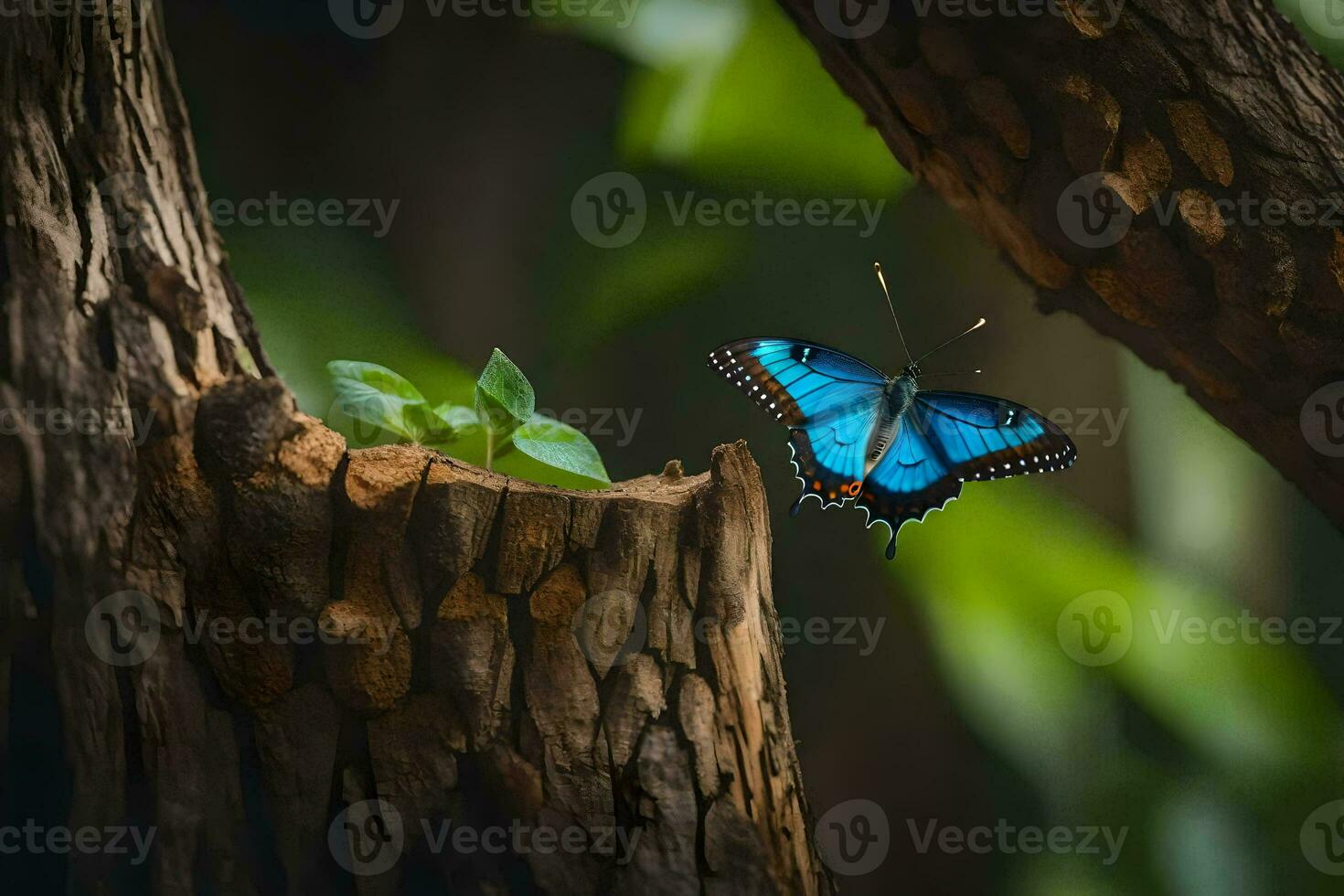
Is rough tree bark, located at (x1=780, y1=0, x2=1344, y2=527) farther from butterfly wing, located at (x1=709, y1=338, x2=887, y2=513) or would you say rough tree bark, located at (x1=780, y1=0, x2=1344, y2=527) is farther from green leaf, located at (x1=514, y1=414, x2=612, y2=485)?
green leaf, located at (x1=514, y1=414, x2=612, y2=485)

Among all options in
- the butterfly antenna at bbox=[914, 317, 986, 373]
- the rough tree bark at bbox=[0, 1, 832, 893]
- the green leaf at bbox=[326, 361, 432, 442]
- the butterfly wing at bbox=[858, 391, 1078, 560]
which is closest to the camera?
the rough tree bark at bbox=[0, 1, 832, 893]

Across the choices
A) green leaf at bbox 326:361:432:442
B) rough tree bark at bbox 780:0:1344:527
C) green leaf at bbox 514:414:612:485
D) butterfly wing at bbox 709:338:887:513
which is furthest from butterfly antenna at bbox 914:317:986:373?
green leaf at bbox 326:361:432:442

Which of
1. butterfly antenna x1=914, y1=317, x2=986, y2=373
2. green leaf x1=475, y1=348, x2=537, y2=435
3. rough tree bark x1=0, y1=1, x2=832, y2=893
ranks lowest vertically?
rough tree bark x1=0, y1=1, x2=832, y2=893

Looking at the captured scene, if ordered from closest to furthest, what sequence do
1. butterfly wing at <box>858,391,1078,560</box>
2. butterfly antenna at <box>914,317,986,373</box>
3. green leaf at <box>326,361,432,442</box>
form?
butterfly wing at <box>858,391,1078,560</box>, green leaf at <box>326,361,432,442</box>, butterfly antenna at <box>914,317,986,373</box>

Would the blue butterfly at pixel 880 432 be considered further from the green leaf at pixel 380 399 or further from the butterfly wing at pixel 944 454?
the green leaf at pixel 380 399

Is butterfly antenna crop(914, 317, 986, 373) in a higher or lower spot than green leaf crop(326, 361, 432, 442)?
higher

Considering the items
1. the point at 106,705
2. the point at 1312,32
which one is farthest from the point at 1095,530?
the point at 106,705

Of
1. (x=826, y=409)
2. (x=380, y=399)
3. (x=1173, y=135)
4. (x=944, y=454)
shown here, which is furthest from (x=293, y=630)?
(x=1173, y=135)
